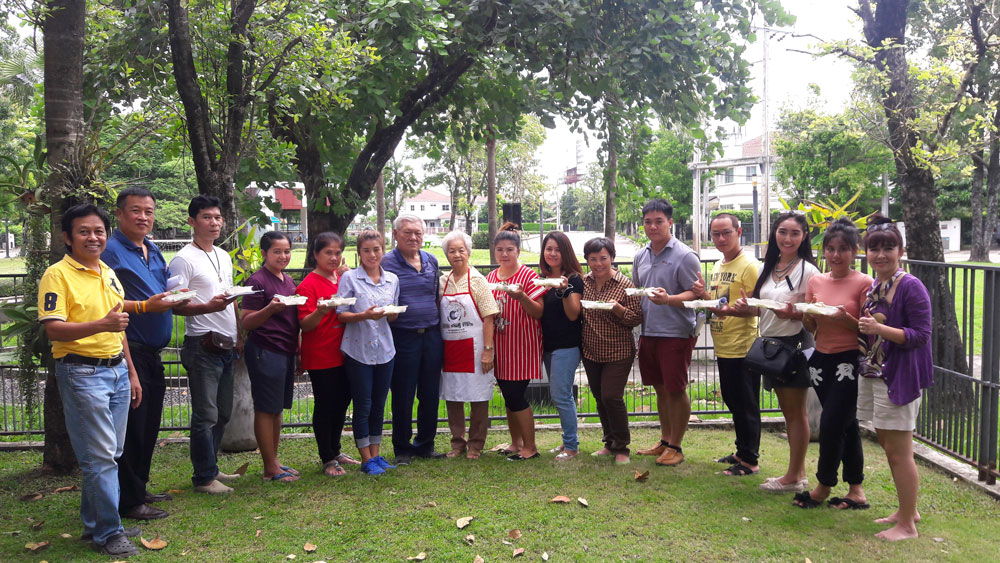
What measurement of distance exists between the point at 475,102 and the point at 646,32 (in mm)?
3051

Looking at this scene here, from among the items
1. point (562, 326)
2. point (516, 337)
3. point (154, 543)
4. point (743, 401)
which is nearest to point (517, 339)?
point (516, 337)

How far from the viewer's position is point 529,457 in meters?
5.65

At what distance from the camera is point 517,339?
18.1ft

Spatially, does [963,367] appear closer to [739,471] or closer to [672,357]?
[739,471]

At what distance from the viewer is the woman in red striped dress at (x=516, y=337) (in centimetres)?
545

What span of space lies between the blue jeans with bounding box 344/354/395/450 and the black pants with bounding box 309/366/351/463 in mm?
97

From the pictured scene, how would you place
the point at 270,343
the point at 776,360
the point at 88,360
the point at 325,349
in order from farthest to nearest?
1. the point at 325,349
2. the point at 270,343
3. the point at 776,360
4. the point at 88,360

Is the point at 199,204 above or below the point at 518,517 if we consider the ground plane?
above

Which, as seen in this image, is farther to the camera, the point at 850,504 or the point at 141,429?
the point at 850,504

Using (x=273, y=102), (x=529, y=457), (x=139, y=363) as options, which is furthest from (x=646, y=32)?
(x=139, y=363)

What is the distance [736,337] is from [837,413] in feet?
3.27

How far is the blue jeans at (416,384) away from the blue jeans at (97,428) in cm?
204

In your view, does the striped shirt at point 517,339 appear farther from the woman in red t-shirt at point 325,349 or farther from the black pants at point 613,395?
the woman in red t-shirt at point 325,349

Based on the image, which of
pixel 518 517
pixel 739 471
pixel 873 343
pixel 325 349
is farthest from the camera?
pixel 739 471
